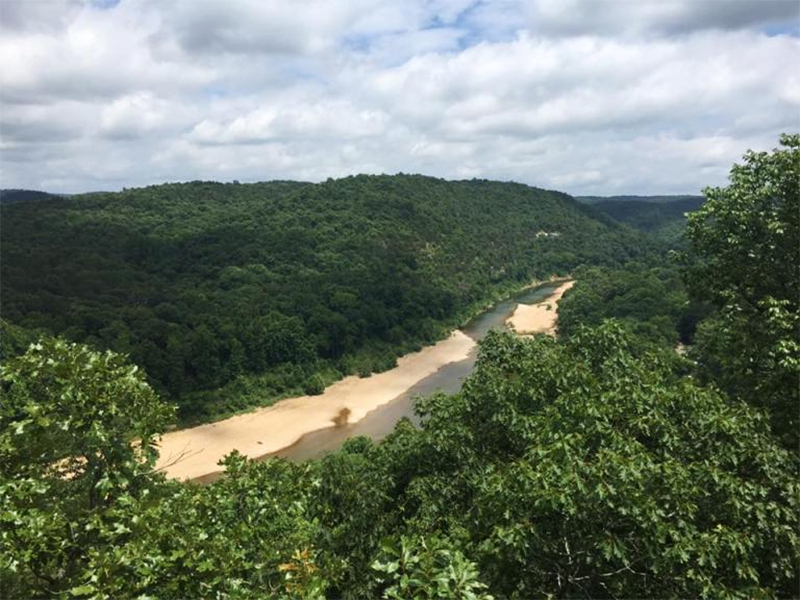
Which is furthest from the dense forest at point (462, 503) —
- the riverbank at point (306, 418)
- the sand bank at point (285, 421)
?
the sand bank at point (285, 421)

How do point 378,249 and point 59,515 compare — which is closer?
point 59,515

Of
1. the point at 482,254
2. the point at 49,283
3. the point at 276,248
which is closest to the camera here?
the point at 49,283

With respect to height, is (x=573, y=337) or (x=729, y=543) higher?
(x=573, y=337)

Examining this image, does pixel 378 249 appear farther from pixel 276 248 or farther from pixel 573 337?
pixel 573 337

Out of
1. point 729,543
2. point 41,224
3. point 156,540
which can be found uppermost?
point 41,224

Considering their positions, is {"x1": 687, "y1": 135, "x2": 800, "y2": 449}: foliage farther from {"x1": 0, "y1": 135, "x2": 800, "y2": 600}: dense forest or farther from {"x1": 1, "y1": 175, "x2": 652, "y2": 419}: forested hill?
{"x1": 1, "y1": 175, "x2": 652, "y2": 419}: forested hill

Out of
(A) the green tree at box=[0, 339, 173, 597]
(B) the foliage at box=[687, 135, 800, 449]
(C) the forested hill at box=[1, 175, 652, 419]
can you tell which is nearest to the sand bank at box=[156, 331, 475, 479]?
(C) the forested hill at box=[1, 175, 652, 419]

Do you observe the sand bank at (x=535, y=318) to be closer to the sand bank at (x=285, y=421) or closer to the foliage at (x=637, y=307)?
the foliage at (x=637, y=307)

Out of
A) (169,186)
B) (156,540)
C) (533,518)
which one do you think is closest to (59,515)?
(156,540)
